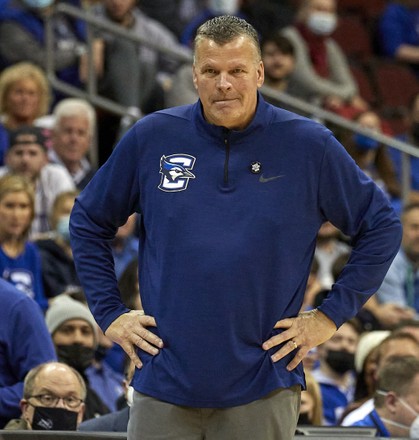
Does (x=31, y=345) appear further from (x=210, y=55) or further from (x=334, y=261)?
(x=334, y=261)

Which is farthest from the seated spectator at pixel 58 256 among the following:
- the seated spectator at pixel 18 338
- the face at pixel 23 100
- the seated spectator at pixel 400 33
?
the seated spectator at pixel 400 33

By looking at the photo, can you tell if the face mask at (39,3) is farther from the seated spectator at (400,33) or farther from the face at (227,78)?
the face at (227,78)

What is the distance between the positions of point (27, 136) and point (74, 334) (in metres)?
2.10

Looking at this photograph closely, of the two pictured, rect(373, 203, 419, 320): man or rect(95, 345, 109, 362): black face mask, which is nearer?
rect(95, 345, 109, 362): black face mask

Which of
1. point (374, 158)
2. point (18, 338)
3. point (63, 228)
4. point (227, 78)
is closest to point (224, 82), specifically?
point (227, 78)

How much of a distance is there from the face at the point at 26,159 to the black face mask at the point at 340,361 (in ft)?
7.30

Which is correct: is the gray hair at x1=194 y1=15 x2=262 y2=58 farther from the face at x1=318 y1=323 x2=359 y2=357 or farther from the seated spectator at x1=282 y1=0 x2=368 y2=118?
the seated spectator at x1=282 y1=0 x2=368 y2=118

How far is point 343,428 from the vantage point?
4262mm

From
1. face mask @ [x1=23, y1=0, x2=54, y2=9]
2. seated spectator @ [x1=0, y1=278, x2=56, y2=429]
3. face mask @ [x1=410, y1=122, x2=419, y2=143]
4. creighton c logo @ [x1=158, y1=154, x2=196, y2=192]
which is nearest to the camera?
creighton c logo @ [x1=158, y1=154, x2=196, y2=192]

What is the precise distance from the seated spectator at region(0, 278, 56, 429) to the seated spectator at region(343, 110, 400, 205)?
4645 mm

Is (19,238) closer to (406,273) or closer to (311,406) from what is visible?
(311,406)

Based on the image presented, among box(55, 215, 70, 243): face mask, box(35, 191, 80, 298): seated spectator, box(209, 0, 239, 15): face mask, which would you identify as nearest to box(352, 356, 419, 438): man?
box(35, 191, 80, 298): seated spectator

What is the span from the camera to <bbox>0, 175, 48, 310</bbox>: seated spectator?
6.82 metres

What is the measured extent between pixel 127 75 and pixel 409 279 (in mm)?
2489
